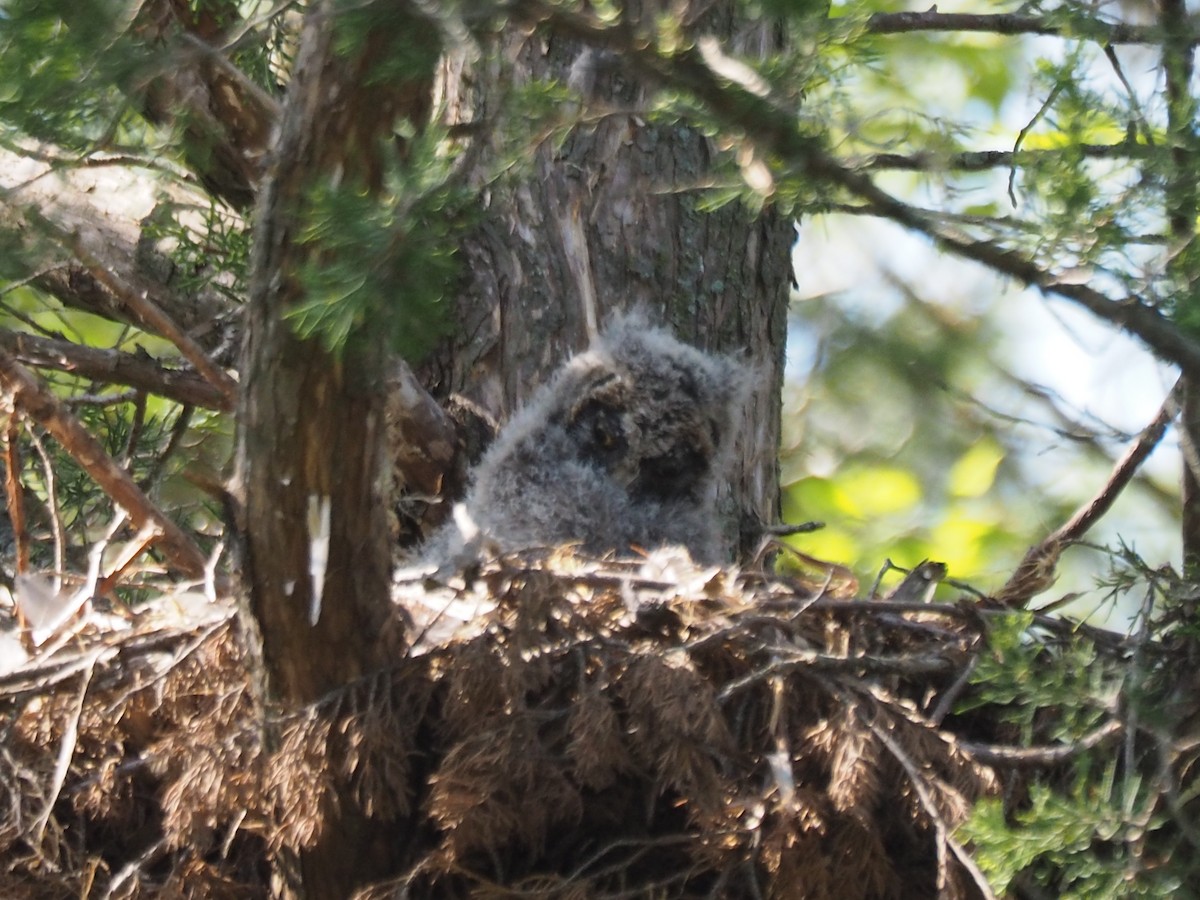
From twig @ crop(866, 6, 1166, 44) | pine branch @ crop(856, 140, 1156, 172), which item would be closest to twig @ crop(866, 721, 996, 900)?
pine branch @ crop(856, 140, 1156, 172)

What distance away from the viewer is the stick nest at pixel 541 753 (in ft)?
7.11

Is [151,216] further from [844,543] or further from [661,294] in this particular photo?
[844,543]

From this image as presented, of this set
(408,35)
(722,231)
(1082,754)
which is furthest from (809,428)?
(408,35)

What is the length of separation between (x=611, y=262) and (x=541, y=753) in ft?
5.74

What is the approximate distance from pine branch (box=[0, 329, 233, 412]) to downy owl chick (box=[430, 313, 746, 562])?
0.67 m

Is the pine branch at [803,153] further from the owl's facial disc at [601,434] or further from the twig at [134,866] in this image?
the owl's facial disc at [601,434]

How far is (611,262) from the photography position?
144 inches

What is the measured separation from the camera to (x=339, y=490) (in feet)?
6.57

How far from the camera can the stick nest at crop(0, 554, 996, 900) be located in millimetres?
2168

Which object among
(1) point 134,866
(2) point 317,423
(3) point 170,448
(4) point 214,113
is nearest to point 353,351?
(2) point 317,423

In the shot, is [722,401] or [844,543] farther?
[844,543]

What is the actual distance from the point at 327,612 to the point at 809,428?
468cm

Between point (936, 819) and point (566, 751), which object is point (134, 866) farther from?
point (936, 819)

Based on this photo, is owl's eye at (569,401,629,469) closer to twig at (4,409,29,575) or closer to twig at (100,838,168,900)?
twig at (4,409,29,575)
